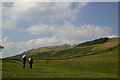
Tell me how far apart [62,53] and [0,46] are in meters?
120

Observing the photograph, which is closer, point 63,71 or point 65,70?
point 63,71

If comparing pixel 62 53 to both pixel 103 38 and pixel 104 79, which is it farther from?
pixel 104 79

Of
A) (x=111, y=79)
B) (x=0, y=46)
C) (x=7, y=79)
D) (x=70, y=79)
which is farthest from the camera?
(x=0, y=46)

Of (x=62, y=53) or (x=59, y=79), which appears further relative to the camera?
(x=62, y=53)

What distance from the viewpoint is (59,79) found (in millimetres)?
23922

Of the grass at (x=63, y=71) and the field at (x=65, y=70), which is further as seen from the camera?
the field at (x=65, y=70)

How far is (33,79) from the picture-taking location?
910 inches

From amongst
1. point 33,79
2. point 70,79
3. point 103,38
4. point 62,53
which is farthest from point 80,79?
point 103,38

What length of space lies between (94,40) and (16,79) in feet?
572

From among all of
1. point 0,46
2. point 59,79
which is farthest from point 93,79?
point 0,46

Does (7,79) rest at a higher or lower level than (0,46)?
lower

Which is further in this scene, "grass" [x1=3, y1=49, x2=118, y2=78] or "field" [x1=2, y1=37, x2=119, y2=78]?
"field" [x1=2, y1=37, x2=119, y2=78]

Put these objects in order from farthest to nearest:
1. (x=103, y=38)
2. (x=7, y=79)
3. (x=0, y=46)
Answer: (x=103, y=38) < (x=0, y=46) < (x=7, y=79)

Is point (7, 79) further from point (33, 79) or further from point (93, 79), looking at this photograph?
point (93, 79)
